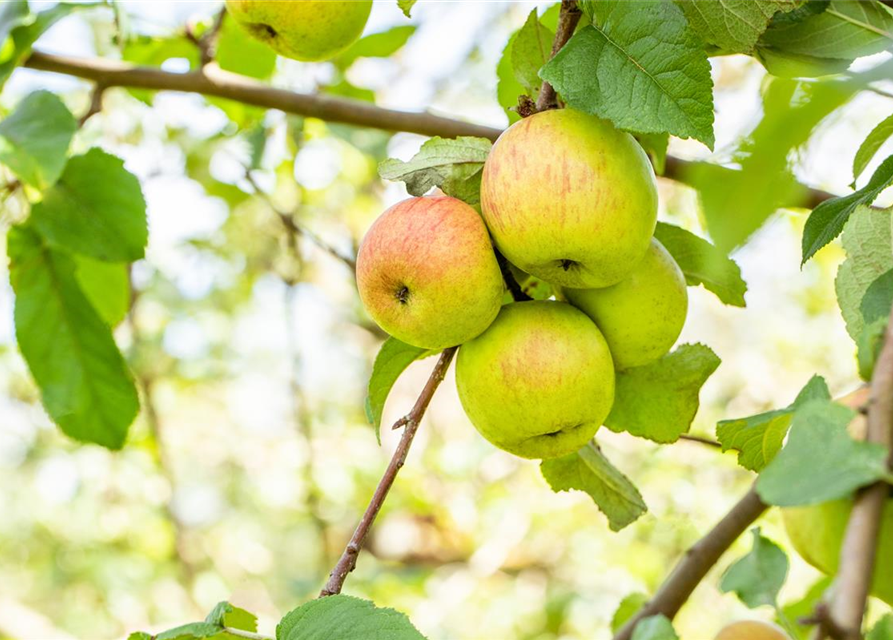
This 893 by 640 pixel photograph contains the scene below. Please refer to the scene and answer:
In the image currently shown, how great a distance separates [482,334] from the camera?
0.87m

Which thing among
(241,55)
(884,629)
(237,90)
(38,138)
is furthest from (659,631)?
(241,55)

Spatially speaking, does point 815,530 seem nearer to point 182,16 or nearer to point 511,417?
point 511,417

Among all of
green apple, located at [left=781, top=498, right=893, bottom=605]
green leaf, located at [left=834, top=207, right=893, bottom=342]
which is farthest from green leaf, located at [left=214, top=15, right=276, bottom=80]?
green apple, located at [left=781, top=498, right=893, bottom=605]

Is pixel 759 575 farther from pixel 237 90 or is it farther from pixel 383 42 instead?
pixel 383 42

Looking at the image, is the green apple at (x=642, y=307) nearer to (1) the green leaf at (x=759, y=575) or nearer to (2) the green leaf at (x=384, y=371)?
(2) the green leaf at (x=384, y=371)

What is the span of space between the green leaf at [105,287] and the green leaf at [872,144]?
1.27 m

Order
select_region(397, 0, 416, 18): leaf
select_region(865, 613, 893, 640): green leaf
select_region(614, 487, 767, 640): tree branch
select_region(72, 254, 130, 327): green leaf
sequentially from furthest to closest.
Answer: select_region(72, 254, 130, 327): green leaf, select_region(614, 487, 767, 640): tree branch, select_region(397, 0, 416, 18): leaf, select_region(865, 613, 893, 640): green leaf

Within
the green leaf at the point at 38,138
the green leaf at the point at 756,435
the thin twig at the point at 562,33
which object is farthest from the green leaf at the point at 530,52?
the green leaf at the point at 38,138

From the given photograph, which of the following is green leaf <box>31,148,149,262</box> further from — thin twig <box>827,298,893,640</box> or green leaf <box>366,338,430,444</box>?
thin twig <box>827,298,893,640</box>

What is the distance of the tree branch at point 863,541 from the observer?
410 millimetres

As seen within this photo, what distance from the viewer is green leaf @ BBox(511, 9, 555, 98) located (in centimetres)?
94

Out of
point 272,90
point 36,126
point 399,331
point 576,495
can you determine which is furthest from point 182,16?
point 576,495

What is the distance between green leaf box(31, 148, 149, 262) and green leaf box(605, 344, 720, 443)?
0.81m

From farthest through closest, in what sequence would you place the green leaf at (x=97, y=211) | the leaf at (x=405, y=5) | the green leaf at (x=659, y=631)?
the green leaf at (x=97, y=211), the leaf at (x=405, y=5), the green leaf at (x=659, y=631)
